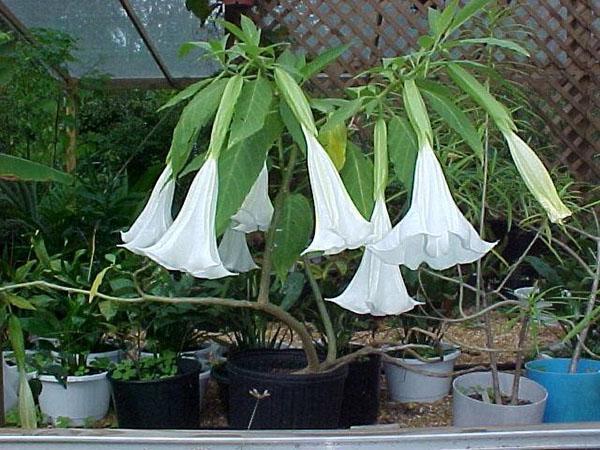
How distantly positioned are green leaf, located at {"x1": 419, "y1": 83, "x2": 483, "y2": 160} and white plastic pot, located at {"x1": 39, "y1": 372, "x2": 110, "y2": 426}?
1401 mm

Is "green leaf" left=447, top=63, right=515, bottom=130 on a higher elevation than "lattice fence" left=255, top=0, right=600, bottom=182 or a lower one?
lower

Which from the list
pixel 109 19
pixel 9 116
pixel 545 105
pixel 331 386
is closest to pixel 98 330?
pixel 331 386

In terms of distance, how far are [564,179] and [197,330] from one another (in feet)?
3.82

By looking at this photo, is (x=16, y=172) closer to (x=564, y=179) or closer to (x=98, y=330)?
(x=98, y=330)

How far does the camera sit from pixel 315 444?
962mm

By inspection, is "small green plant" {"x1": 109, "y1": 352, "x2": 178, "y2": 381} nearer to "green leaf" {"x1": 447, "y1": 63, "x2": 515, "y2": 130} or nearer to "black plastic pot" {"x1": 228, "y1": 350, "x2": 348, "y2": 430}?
"black plastic pot" {"x1": 228, "y1": 350, "x2": 348, "y2": 430}

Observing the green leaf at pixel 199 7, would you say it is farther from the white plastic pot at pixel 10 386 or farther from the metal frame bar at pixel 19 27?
the white plastic pot at pixel 10 386

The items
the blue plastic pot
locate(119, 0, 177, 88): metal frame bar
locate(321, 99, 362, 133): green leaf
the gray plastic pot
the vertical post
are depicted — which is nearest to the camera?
locate(321, 99, 362, 133): green leaf

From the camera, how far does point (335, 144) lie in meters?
1.07

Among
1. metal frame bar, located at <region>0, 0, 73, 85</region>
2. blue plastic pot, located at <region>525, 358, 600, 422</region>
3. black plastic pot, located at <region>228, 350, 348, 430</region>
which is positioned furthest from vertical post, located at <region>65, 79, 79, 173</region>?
blue plastic pot, located at <region>525, 358, 600, 422</region>

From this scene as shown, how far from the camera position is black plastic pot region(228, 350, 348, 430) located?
170 centimetres

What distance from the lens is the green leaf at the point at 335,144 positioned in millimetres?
1062

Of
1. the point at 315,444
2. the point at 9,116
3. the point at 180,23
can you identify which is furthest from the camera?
the point at 180,23

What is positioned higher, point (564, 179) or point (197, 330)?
point (564, 179)
